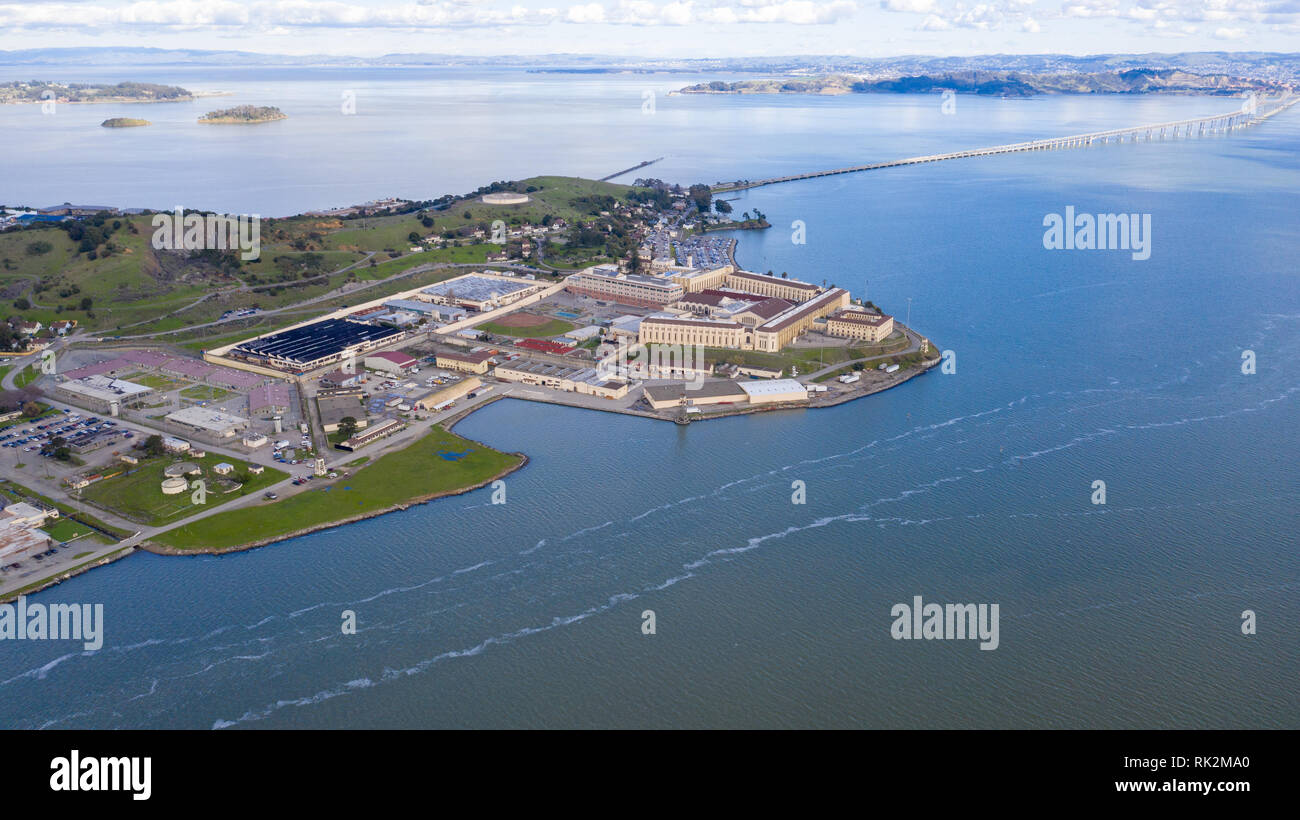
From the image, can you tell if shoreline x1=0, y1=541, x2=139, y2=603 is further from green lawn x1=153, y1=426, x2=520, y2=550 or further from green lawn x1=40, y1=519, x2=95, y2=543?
green lawn x1=40, y1=519, x2=95, y2=543

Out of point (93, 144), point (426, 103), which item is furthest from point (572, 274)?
point (426, 103)

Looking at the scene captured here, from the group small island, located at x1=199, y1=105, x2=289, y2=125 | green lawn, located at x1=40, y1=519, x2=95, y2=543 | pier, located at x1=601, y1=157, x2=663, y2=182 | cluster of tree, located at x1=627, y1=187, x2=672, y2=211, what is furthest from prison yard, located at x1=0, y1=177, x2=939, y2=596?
small island, located at x1=199, y1=105, x2=289, y2=125

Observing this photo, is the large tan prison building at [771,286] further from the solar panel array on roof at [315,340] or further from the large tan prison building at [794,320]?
the solar panel array on roof at [315,340]

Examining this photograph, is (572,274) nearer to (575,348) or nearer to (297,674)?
(575,348)

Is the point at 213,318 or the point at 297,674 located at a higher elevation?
Result: the point at 213,318

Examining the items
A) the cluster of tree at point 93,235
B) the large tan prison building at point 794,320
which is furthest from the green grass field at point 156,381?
the large tan prison building at point 794,320

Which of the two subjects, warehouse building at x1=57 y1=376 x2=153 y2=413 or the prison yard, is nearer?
the prison yard
